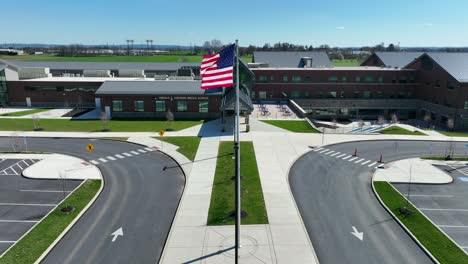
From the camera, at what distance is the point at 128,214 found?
24906 mm

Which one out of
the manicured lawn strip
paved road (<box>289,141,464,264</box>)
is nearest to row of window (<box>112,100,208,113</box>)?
paved road (<box>289,141,464,264</box>)

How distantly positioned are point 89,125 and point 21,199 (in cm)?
2742

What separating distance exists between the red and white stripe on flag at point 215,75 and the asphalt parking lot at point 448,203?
18277 millimetres

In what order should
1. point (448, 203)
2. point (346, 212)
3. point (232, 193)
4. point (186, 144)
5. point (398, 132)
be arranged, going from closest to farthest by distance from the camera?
point (346, 212) < point (448, 203) < point (232, 193) < point (186, 144) < point (398, 132)

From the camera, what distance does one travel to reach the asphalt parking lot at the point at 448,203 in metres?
23.6

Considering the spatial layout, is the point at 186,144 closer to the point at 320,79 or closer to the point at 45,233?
the point at 45,233

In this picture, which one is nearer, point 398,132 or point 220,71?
point 220,71

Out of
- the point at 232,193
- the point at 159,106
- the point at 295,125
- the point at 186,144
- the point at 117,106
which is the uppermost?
the point at 159,106

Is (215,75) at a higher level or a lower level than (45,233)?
higher

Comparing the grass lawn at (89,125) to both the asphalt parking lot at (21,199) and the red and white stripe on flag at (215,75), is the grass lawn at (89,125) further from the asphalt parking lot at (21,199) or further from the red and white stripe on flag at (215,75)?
the red and white stripe on flag at (215,75)

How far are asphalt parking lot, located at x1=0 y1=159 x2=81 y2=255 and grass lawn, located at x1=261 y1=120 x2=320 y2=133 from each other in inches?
1274

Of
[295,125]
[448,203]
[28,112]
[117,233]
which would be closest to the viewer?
[117,233]

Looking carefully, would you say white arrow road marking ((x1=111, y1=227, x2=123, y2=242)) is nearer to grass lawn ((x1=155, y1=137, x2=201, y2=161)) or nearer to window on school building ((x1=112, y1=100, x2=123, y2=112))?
grass lawn ((x1=155, y1=137, x2=201, y2=161))

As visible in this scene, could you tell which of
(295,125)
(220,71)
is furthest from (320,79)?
(220,71)
